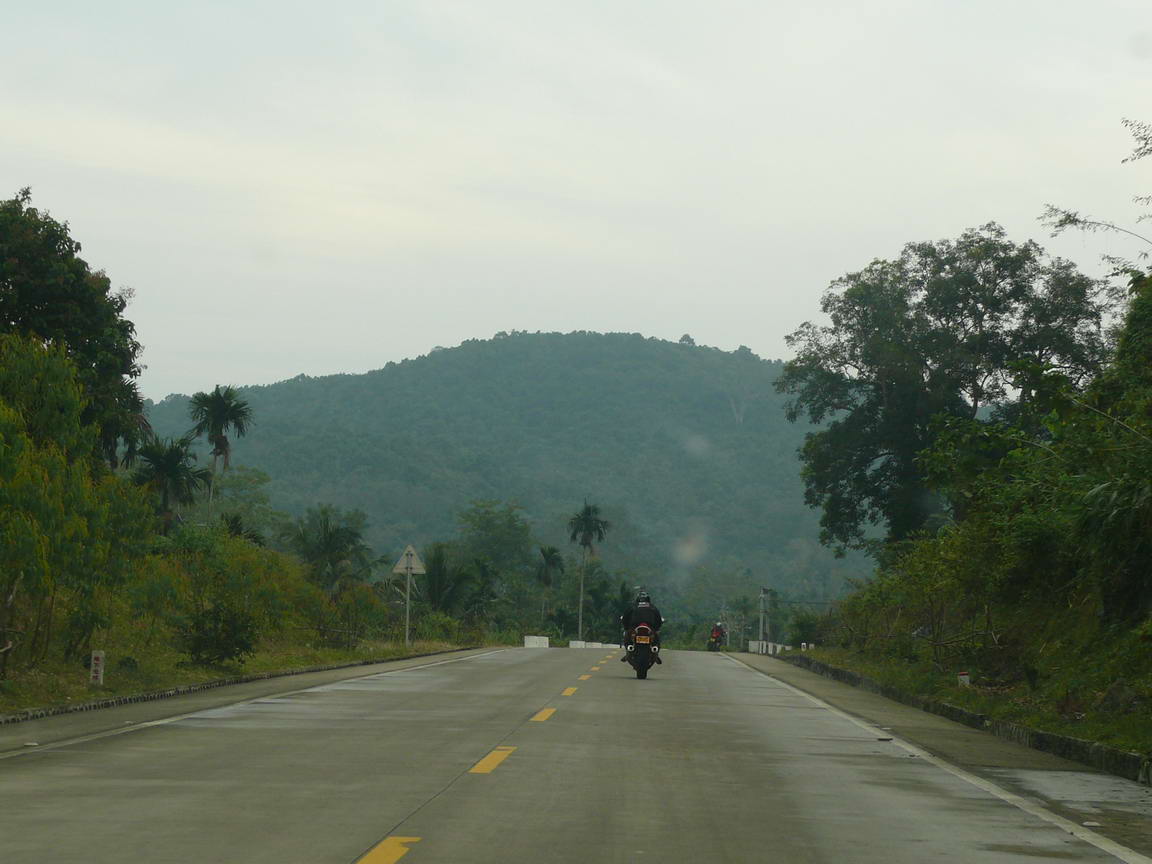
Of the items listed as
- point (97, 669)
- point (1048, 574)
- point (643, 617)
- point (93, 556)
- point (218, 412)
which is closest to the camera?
point (93, 556)

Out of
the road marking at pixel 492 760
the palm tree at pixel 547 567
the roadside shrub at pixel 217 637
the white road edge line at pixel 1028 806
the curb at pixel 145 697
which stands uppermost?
the palm tree at pixel 547 567

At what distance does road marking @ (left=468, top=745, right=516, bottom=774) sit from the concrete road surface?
1.0 inches

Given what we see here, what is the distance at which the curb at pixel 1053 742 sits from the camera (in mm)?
12125

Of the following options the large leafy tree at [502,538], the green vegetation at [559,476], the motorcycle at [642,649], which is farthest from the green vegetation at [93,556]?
the green vegetation at [559,476]

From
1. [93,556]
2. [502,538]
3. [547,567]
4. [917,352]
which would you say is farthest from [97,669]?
[502,538]

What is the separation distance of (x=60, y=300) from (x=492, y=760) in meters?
23.2

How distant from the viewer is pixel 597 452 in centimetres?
→ 19075

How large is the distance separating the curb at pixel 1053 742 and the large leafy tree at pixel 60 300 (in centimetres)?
1893

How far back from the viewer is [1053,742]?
14.5 metres

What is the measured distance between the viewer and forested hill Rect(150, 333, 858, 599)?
500ft

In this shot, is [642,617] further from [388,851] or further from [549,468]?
[549,468]

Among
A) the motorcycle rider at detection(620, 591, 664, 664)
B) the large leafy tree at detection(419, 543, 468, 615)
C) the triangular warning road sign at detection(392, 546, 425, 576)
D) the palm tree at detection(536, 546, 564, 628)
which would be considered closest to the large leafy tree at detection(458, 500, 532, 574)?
the palm tree at detection(536, 546, 564, 628)

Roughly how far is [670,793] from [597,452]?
594ft

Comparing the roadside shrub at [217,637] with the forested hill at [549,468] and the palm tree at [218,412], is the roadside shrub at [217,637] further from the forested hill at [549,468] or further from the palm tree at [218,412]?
the forested hill at [549,468]
